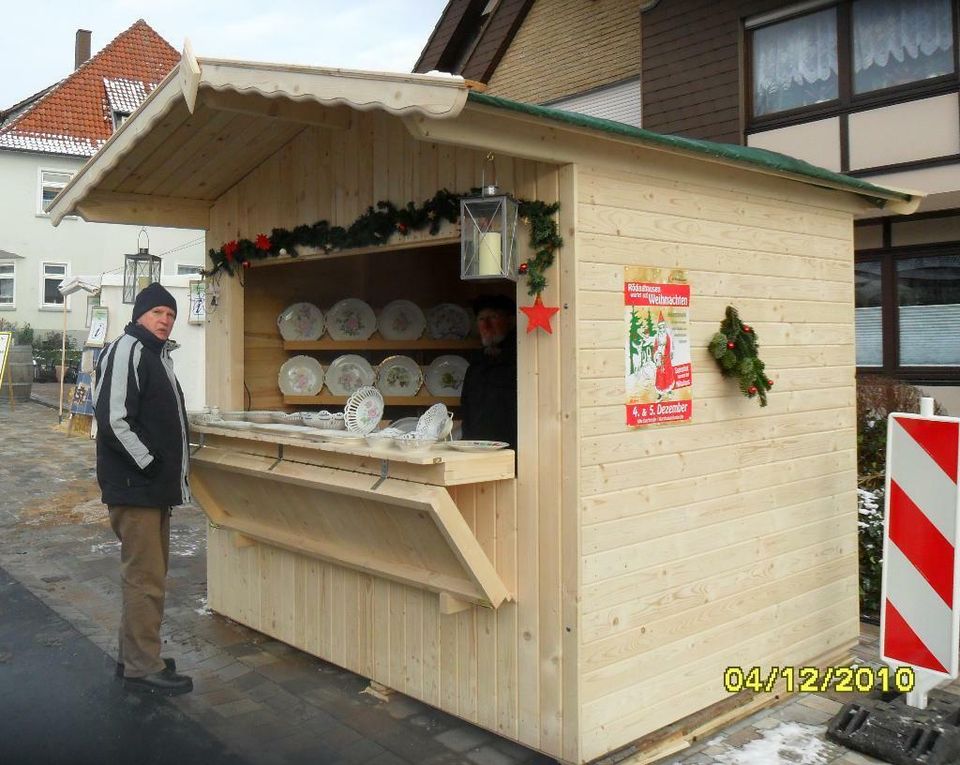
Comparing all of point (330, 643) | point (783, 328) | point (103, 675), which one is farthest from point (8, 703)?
point (783, 328)

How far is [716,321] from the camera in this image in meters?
4.24

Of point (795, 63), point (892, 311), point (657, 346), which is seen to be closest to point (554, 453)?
point (657, 346)

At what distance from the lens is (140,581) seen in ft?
14.7

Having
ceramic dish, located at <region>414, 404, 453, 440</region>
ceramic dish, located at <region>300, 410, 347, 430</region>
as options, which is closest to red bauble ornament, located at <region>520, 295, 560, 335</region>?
ceramic dish, located at <region>414, 404, 453, 440</region>

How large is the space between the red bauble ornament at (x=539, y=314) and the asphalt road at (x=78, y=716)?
84.6 inches

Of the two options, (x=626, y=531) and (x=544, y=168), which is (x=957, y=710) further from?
(x=544, y=168)

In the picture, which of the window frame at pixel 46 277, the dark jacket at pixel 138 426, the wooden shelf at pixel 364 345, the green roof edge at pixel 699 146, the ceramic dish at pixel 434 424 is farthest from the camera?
the window frame at pixel 46 277

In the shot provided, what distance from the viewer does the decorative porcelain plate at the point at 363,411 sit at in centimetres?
439

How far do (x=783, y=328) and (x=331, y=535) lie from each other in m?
2.45

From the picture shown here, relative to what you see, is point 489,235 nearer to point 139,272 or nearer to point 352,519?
point 352,519

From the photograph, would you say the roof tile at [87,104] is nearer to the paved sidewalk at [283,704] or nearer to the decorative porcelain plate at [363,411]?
the paved sidewalk at [283,704]

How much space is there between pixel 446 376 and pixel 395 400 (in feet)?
1.12
